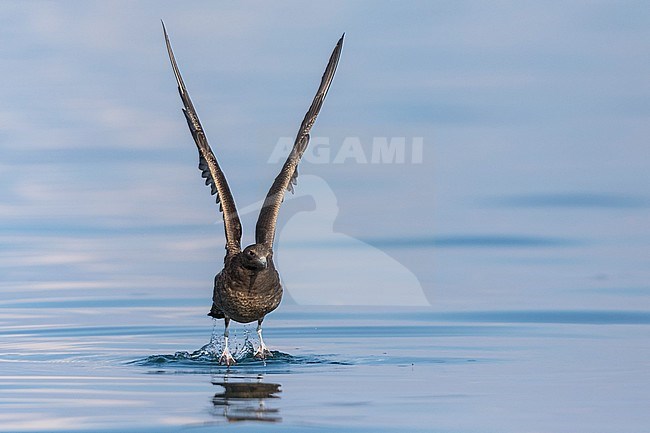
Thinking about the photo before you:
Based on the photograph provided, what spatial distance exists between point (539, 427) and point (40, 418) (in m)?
4.02

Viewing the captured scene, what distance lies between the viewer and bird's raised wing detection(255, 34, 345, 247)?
1952cm

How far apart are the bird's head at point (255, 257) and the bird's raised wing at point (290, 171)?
89 centimetres

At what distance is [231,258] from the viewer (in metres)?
19.1

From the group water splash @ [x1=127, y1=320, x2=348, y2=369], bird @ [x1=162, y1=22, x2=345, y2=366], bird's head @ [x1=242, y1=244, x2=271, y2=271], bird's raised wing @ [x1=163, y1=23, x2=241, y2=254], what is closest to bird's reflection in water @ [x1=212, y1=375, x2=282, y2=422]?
water splash @ [x1=127, y1=320, x2=348, y2=369]

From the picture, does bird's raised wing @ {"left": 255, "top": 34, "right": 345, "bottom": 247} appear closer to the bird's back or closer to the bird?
the bird

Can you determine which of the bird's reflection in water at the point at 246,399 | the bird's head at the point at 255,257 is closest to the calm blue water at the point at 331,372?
the bird's reflection in water at the point at 246,399

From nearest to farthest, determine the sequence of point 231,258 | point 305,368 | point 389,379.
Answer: point 389,379 → point 305,368 → point 231,258

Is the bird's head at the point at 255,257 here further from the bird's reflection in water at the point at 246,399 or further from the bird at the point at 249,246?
the bird's reflection in water at the point at 246,399

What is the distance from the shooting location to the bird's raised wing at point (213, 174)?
19000 mm

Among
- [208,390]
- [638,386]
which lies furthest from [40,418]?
[638,386]

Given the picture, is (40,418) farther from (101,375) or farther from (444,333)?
(444,333)

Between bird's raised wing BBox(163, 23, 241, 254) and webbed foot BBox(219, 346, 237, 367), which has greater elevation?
bird's raised wing BBox(163, 23, 241, 254)

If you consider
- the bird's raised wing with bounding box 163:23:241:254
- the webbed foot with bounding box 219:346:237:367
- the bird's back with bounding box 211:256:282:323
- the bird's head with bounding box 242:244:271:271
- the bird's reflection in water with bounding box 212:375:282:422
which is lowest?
the bird's reflection in water with bounding box 212:375:282:422

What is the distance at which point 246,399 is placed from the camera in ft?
47.9
